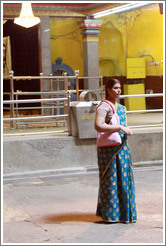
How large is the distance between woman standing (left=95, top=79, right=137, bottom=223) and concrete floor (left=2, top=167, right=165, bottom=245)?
14 centimetres

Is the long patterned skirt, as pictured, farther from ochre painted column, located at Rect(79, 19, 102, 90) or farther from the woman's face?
ochre painted column, located at Rect(79, 19, 102, 90)

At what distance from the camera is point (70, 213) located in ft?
18.9

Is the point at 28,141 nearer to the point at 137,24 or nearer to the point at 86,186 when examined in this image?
the point at 86,186

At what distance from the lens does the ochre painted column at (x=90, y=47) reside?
51.3ft

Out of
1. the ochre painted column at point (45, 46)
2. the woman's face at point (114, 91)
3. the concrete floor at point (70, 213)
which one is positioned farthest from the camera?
the ochre painted column at point (45, 46)

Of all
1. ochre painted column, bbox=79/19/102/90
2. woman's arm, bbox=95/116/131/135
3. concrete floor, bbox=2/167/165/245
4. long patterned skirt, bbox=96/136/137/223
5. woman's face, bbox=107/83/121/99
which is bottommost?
concrete floor, bbox=2/167/165/245

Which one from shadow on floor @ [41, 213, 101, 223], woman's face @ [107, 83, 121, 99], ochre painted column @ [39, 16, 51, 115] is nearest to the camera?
woman's face @ [107, 83, 121, 99]

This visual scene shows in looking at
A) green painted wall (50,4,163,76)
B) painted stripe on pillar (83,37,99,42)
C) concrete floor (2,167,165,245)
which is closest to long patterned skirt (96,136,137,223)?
concrete floor (2,167,165,245)

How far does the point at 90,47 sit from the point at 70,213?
10574 millimetres

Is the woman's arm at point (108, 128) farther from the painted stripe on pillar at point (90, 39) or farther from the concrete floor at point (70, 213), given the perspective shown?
the painted stripe on pillar at point (90, 39)

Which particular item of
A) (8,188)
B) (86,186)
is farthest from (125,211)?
(8,188)

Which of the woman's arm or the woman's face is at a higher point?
the woman's face

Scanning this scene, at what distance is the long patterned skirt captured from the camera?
203 inches

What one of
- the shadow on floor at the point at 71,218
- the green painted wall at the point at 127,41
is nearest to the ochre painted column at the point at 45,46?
the green painted wall at the point at 127,41
